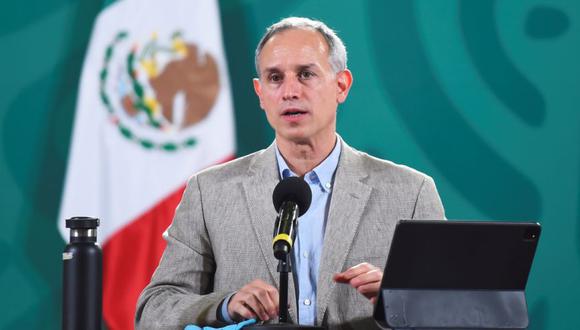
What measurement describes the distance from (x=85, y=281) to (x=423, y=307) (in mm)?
798

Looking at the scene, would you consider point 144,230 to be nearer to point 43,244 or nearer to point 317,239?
point 43,244

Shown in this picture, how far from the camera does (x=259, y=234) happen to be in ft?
8.04

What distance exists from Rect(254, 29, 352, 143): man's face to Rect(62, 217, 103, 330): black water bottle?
29.9 inches

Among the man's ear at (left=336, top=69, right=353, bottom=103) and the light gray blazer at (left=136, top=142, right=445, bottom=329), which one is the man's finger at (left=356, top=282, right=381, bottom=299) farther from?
the man's ear at (left=336, top=69, right=353, bottom=103)

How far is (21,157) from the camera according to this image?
3.84m

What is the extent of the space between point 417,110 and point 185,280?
183 cm

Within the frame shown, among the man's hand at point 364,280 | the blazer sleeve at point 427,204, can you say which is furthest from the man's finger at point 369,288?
the blazer sleeve at point 427,204

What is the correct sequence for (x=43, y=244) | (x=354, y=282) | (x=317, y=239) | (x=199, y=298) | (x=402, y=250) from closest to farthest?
(x=402, y=250) → (x=354, y=282) → (x=199, y=298) → (x=317, y=239) → (x=43, y=244)

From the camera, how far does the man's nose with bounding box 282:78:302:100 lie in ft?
8.18

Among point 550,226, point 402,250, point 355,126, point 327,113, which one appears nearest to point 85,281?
point 402,250

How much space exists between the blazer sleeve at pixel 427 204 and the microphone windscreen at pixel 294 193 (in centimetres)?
68

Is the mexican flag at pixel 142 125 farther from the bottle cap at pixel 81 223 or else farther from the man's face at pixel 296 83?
the bottle cap at pixel 81 223

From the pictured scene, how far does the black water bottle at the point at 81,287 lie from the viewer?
1.98 meters

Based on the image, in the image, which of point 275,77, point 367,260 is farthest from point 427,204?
point 275,77
